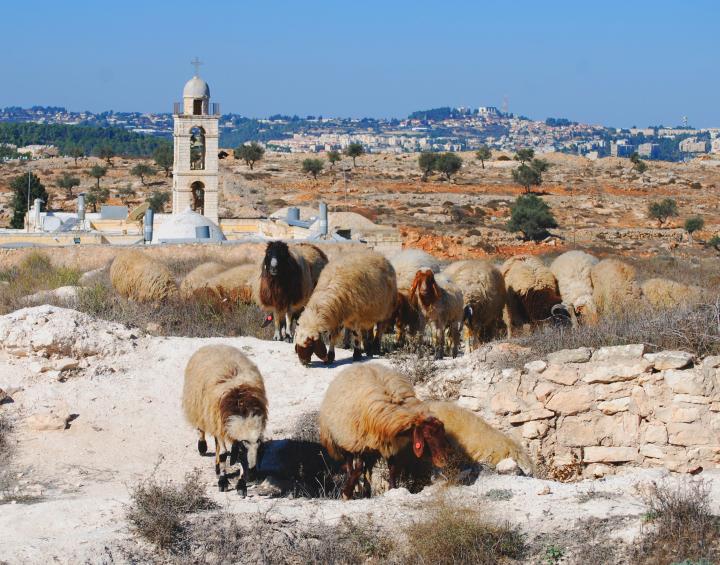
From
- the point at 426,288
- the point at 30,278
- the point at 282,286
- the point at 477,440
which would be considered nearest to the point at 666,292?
the point at 426,288

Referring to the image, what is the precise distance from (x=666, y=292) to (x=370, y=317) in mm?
5093

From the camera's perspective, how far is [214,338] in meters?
14.7

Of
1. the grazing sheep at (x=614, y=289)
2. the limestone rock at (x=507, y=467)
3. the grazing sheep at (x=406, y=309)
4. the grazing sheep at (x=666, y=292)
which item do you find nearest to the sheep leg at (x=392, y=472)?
the limestone rock at (x=507, y=467)

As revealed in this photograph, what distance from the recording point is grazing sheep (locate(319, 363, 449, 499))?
30.6ft

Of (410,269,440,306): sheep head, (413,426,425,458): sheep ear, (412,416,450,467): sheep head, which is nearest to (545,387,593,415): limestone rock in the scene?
(412,416,450,467): sheep head

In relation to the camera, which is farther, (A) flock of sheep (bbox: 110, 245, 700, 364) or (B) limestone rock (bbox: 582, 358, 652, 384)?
(A) flock of sheep (bbox: 110, 245, 700, 364)

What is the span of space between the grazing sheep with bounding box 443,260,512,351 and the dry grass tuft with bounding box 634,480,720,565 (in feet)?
24.9

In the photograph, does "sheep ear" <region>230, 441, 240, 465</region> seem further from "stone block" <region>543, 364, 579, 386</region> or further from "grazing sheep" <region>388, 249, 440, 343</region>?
"grazing sheep" <region>388, 249, 440, 343</region>

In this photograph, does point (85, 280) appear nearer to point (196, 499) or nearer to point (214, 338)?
point (214, 338)

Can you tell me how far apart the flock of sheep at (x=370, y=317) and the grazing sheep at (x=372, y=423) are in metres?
0.01

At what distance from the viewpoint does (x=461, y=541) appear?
7664 mm

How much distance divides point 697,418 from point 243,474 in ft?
14.9

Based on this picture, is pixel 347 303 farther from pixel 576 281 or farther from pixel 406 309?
pixel 576 281

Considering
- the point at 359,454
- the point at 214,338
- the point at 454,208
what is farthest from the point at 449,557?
the point at 454,208
